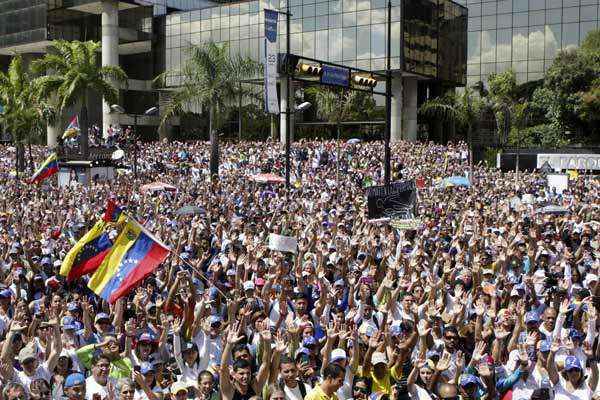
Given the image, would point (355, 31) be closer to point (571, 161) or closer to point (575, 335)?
point (571, 161)

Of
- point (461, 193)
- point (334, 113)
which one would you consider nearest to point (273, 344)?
point (461, 193)

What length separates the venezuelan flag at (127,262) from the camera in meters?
8.89

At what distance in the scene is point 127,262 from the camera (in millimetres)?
9094

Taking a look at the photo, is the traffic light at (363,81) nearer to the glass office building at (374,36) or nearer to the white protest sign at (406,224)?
the white protest sign at (406,224)

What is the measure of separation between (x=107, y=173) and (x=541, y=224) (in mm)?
21328

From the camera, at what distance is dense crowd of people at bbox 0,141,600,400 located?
6.52 m

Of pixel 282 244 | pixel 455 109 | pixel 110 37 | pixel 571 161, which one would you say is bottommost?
pixel 282 244

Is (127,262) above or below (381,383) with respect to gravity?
above

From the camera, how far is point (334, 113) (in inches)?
2094

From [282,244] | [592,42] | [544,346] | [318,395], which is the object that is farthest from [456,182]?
[592,42]

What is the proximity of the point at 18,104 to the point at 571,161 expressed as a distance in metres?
28.2

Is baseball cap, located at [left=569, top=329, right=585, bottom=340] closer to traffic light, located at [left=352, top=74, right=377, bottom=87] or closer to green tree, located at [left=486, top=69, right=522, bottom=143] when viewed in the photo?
traffic light, located at [left=352, top=74, right=377, bottom=87]

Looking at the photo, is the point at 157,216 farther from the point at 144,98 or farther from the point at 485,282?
the point at 144,98

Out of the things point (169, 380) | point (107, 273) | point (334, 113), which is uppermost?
point (334, 113)
